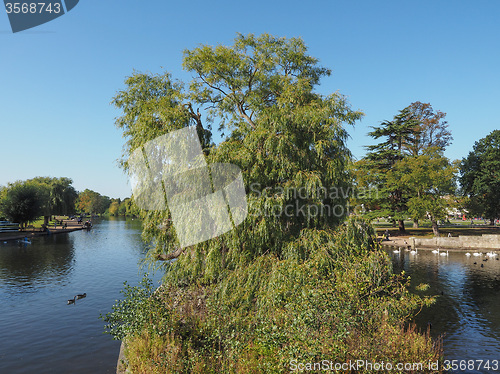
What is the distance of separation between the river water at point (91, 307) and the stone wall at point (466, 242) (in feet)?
10.1

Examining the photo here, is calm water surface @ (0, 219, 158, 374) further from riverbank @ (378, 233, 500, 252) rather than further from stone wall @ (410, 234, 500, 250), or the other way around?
stone wall @ (410, 234, 500, 250)

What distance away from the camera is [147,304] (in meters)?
11.4

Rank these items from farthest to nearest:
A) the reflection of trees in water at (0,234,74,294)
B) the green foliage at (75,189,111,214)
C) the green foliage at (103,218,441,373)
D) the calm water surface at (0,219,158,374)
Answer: the green foliage at (75,189,111,214) < the reflection of trees in water at (0,234,74,294) < the calm water surface at (0,219,158,374) < the green foliage at (103,218,441,373)

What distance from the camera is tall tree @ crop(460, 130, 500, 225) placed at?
4944 cm

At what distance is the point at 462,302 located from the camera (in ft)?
69.2

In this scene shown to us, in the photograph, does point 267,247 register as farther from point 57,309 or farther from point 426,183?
point 426,183

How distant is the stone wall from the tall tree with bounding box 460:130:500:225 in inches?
488

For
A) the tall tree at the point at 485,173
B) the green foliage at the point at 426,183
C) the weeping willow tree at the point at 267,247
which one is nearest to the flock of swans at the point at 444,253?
the green foliage at the point at 426,183

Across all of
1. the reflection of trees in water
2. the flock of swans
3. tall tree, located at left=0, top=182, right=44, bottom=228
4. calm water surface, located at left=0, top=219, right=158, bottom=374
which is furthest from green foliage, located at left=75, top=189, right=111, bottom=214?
the flock of swans

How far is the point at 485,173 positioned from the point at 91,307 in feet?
180

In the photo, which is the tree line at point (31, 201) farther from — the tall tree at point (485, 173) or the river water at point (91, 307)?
the tall tree at point (485, 173)

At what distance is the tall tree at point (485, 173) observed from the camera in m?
49.4

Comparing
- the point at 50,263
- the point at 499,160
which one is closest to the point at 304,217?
the point at 50,263

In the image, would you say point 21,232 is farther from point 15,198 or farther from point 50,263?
point 50,263
